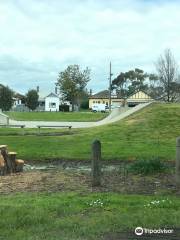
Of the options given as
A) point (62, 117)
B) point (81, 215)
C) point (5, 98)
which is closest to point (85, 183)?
point (81, 215)

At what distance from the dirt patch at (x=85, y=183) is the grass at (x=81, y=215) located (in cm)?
81

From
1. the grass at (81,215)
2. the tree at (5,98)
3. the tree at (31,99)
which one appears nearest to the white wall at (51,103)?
the tree at (31,99)

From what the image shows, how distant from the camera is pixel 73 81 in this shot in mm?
112188

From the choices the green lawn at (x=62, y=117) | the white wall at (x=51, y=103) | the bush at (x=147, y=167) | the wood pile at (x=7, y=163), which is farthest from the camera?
the white wall at (x=51, y=103)

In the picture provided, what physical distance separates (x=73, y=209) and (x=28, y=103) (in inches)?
4326

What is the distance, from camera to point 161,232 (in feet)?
23.7

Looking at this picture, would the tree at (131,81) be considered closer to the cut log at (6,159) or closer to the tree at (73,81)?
the tree at (73,81)

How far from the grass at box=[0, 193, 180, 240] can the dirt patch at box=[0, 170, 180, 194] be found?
32.0 inches

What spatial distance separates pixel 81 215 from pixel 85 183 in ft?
10.7

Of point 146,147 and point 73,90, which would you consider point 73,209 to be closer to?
point 146,147

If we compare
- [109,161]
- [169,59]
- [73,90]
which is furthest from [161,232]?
[73,90]

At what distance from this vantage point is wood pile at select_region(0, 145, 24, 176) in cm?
1380

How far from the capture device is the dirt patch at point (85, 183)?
1073cm

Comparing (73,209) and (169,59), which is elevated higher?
(169,59)
